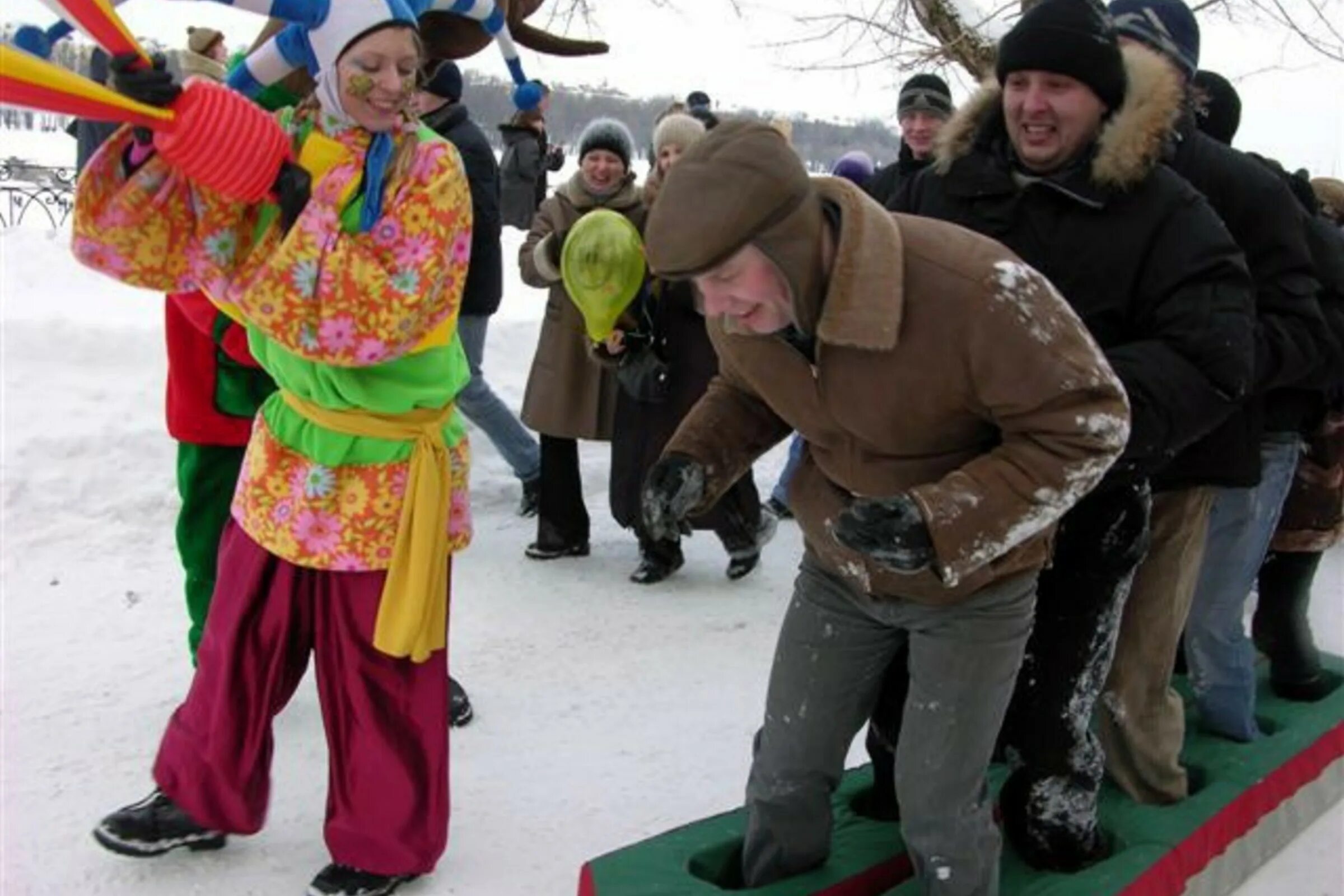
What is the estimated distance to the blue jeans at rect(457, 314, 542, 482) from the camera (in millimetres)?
5465

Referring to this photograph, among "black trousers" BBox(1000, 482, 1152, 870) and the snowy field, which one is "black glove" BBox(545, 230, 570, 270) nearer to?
the snowy field

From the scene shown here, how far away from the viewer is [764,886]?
8.55 ft

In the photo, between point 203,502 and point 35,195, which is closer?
point 203,502

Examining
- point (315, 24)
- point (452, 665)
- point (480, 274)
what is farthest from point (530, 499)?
point (315, 24)

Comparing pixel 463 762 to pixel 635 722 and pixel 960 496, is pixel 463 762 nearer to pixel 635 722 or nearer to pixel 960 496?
pixel 635 722

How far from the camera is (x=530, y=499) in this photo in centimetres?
593

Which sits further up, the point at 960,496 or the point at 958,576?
the point at 960,496

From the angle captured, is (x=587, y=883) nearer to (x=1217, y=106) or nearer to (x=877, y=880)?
(x=877, y=880)

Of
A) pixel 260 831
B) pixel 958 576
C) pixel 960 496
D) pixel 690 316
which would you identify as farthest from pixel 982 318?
pixel 690 316

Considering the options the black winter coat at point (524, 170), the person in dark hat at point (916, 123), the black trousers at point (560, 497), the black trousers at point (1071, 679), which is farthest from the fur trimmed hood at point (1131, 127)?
the black winter coat at point (524, 170)

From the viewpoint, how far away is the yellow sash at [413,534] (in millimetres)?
2717

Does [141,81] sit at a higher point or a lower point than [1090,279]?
higher

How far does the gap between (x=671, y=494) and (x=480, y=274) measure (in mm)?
3235

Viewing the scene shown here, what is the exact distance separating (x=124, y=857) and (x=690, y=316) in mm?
2749
